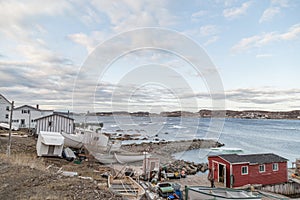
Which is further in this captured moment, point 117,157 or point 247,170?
point 117,157

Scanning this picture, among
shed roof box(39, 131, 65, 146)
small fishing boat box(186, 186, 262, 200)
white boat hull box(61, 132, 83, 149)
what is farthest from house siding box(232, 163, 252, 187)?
white boat hull box(61, 132, 83, 149)

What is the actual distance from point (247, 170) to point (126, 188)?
877 cm

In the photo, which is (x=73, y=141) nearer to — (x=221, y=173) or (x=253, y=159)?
(x=221, y=173)

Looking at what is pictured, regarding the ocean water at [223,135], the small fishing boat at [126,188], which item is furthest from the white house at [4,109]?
the small fishing boat at [126,188]

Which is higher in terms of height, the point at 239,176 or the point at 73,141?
the point at 73,141

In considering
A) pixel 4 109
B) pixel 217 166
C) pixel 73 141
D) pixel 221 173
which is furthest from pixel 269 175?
pixel 4 109

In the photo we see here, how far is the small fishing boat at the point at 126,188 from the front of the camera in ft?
36.2

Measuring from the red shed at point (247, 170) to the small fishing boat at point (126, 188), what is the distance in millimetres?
6958

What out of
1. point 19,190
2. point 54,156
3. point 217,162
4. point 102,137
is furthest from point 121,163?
point 19,190

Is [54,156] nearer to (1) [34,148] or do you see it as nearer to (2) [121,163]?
(1) [34,148]

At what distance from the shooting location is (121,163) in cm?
2469

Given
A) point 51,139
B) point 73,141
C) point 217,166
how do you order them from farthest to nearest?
point 73,141 → point 51,139 → point 217,166

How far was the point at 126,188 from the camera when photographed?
12.4 metres

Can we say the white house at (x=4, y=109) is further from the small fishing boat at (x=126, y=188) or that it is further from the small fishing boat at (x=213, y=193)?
the small fishing boat at (x=213, y=193)
